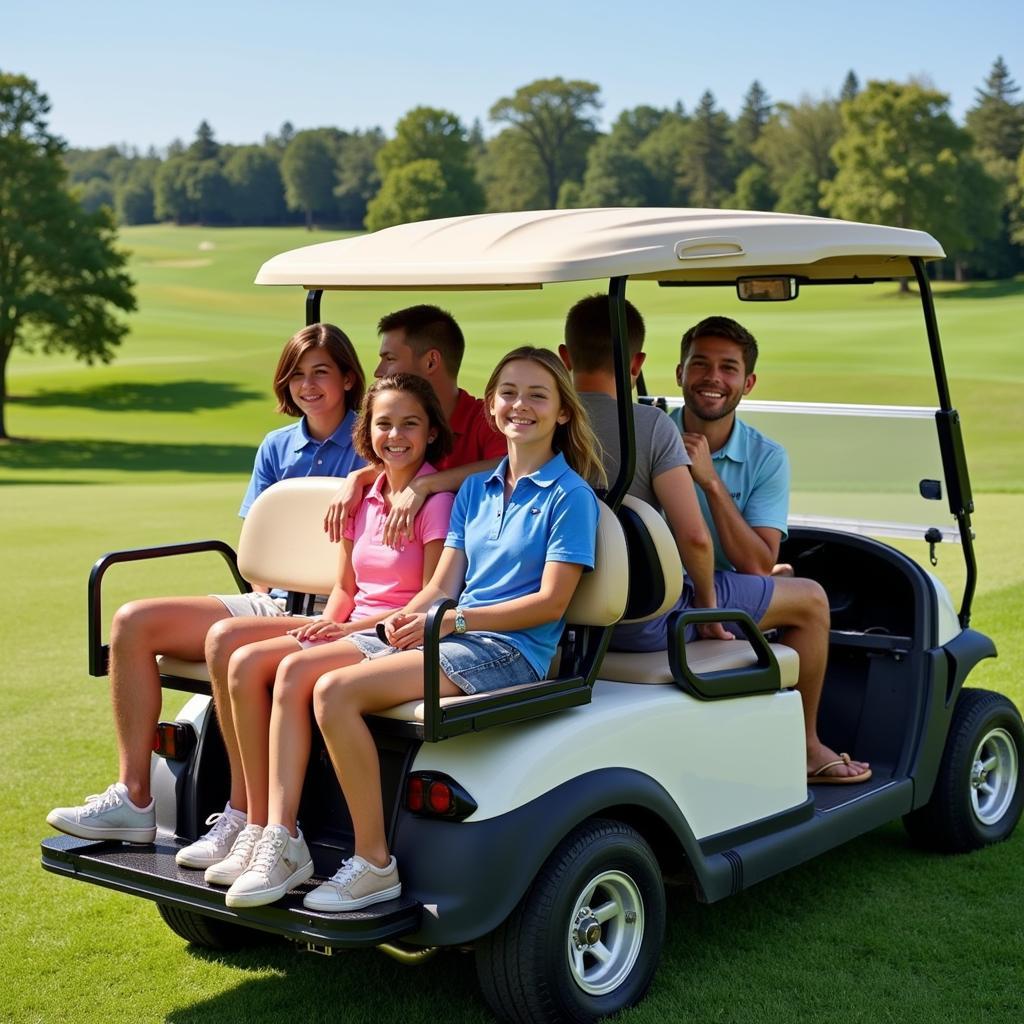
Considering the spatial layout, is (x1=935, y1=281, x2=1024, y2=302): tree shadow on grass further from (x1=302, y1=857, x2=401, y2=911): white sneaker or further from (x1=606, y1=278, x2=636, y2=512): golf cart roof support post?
(x1=302, y1=857, x2=401, y2=911): white sneaker

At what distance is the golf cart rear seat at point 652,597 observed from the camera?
349 cm

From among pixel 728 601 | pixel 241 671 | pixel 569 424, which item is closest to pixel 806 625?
pixel 728 601

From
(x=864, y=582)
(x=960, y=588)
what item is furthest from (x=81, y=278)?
(x=864, y=582)

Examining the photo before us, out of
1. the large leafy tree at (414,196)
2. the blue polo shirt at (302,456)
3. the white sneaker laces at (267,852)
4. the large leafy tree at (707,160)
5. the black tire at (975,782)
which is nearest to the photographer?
the white sneaker laces at (267,852)

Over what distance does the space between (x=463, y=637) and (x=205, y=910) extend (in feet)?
2.66

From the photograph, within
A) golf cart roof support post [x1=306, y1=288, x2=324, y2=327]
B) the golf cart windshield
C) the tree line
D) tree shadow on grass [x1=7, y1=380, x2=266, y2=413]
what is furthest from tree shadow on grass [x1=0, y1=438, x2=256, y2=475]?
golf cart roof support post [x1=306, y1=288, x2=324, y2=327]

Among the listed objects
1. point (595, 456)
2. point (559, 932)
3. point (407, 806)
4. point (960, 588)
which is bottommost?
point (960, 588)

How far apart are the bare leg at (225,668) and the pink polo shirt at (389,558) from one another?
276 millimetres

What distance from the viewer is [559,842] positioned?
3234 mm

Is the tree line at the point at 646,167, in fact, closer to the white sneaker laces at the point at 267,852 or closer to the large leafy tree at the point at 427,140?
the large leafy tree at the point at 427,140

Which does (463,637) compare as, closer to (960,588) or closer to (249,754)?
(249,754)

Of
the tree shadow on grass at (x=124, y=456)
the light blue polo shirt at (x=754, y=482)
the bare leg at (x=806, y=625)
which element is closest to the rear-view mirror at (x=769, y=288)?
the light blue polo shirt at (x=754, y=482)

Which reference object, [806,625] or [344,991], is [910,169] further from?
[344,991]

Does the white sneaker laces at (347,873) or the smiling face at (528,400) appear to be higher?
the smiling face at (528,400)
